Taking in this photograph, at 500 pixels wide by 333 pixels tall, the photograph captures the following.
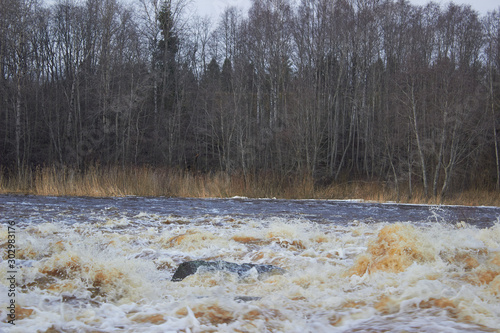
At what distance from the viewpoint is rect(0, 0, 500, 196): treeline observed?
2442 cm

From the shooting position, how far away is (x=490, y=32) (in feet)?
86.7

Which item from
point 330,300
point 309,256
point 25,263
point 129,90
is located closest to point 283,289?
point 330,300

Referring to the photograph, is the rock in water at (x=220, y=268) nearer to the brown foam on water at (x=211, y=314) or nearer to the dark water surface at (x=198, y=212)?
the brown foam on water at (x=211, y=314)

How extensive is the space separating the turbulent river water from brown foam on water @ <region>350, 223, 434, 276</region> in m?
0.01

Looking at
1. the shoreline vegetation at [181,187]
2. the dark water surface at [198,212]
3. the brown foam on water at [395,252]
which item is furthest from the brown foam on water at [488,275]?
the shoreline vegetation at [181,187]

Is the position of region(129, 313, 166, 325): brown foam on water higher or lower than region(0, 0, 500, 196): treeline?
lower

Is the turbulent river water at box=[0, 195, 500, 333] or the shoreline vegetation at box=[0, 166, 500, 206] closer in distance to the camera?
the turbulent river water at box=[0, 195, 500, 333]

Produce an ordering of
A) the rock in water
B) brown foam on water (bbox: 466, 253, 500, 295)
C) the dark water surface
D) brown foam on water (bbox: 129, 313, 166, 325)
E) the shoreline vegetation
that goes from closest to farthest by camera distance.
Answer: brown foam on water (bbox: 129, 313, 166, 325)
brown foam on water (bbox: 466, 253, 500, 295)
the rock in water
the dark water surface
the shoreline vegetation

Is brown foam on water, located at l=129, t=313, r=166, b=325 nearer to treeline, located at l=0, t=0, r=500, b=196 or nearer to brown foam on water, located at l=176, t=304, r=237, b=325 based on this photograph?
brown foam on water, located at l=176, t=304, r=237, b=325

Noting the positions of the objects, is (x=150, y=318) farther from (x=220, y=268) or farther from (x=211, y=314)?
(x=220, y=268)

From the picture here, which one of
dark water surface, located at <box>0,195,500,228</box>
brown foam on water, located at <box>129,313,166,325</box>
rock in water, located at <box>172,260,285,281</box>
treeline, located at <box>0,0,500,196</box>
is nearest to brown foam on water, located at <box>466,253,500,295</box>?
rock in water, located at <box>172,260,285,281</box>

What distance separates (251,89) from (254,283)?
90.0 feet

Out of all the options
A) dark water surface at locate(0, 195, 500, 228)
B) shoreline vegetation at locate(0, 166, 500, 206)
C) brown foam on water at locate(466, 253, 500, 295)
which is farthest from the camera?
shoreline vegetation at locate(0, 166, 500, 206)

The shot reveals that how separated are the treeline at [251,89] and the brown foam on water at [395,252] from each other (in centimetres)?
1842
